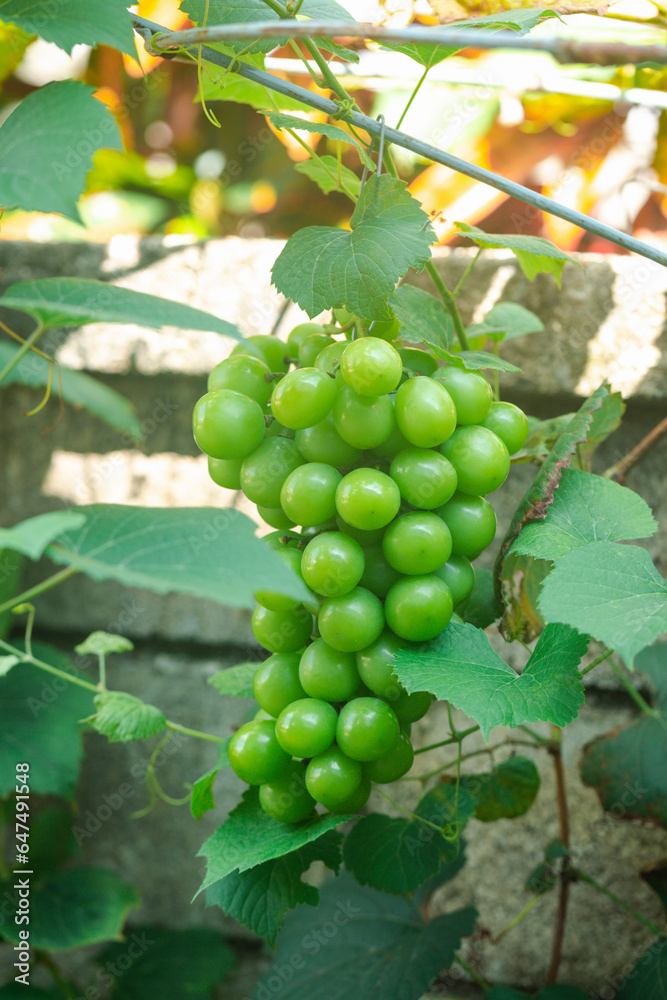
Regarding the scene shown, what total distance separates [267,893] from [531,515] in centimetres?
32

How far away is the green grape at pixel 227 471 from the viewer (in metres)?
0.47

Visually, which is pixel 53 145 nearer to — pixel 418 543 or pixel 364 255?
pixel 364 255

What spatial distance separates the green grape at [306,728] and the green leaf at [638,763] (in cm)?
33

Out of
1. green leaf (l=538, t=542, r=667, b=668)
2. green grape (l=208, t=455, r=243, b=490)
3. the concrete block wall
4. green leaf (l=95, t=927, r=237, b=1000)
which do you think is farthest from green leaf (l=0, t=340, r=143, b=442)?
green leaf (l=95, t=927, r=237, b=1000)

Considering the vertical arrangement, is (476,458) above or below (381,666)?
above

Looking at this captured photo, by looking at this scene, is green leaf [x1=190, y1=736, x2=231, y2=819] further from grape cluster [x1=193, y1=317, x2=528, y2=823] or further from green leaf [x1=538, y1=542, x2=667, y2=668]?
green leaf [x1=538, y1=542, x2=667, y2=668]

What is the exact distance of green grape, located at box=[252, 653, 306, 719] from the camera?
1.45 ft

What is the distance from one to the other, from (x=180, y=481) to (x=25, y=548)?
61 cm

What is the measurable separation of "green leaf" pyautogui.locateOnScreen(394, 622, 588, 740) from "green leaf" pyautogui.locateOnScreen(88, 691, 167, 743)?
26 centimetres

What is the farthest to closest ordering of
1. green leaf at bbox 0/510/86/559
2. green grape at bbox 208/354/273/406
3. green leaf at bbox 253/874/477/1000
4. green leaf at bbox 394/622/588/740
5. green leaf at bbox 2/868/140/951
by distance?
green leaf at bbox 2/868/140/951
green leaf at bbox 253/874/477/1000
green grape at bbox 208/354/273/406
green leaf at bbox 394/622/588/740
green leaf at bbox 0/510/86/559

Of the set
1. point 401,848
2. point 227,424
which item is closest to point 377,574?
point 227,424

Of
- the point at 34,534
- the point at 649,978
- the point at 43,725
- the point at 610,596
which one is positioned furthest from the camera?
the point at 43,725

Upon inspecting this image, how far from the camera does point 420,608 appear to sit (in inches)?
15.7

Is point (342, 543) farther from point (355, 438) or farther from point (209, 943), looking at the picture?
point (209, 943)
